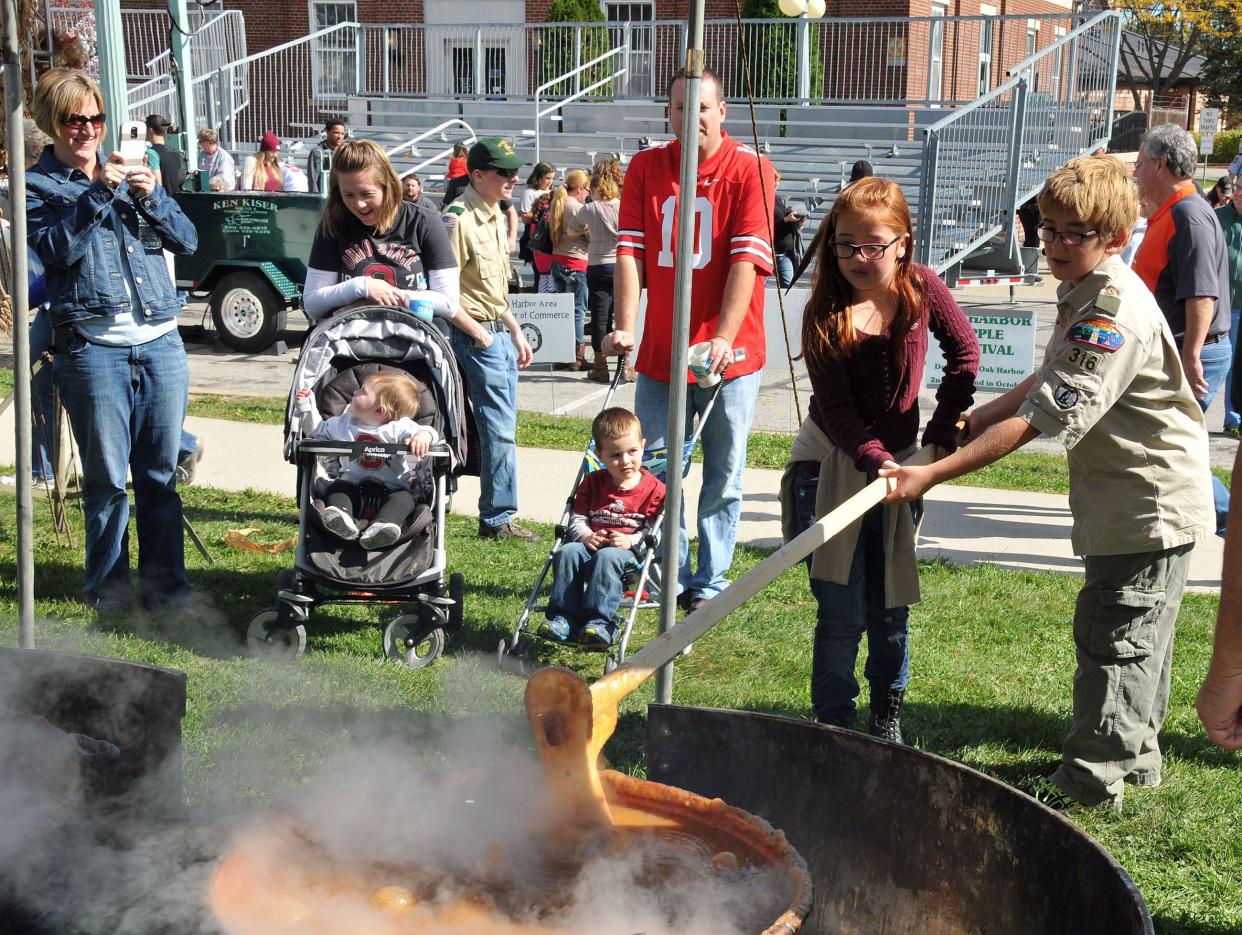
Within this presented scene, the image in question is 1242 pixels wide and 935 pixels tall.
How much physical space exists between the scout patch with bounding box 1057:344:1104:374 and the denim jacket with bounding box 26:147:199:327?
10.9ft

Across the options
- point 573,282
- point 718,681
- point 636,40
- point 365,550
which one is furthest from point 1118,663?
point 636,40

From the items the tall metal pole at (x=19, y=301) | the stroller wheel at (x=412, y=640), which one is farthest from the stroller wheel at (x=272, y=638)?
the tall metal pole at (x=19, y=301)

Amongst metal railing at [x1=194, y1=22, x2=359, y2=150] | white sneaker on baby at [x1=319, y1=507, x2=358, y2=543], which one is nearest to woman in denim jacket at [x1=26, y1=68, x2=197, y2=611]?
white sneaker on baby at [x1=319, y1=507, x2=358, y2=543]

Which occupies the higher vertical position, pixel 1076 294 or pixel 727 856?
pixel 1076 294

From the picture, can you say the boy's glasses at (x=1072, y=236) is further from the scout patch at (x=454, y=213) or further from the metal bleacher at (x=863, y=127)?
the metal bleacher at (x=863, y=127)

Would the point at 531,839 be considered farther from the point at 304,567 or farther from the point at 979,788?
the point at 304,567

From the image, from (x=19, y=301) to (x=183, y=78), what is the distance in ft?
39.1

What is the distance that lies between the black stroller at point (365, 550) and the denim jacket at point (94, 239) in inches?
25.8

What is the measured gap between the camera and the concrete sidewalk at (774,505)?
253 inches

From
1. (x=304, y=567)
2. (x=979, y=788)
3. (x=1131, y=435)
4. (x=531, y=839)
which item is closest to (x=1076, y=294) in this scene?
(x=1131, y=435)

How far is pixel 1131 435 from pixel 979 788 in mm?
1296

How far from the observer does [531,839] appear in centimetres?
274

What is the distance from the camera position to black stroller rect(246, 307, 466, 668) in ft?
16.0

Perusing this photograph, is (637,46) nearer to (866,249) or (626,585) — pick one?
(626,585)
